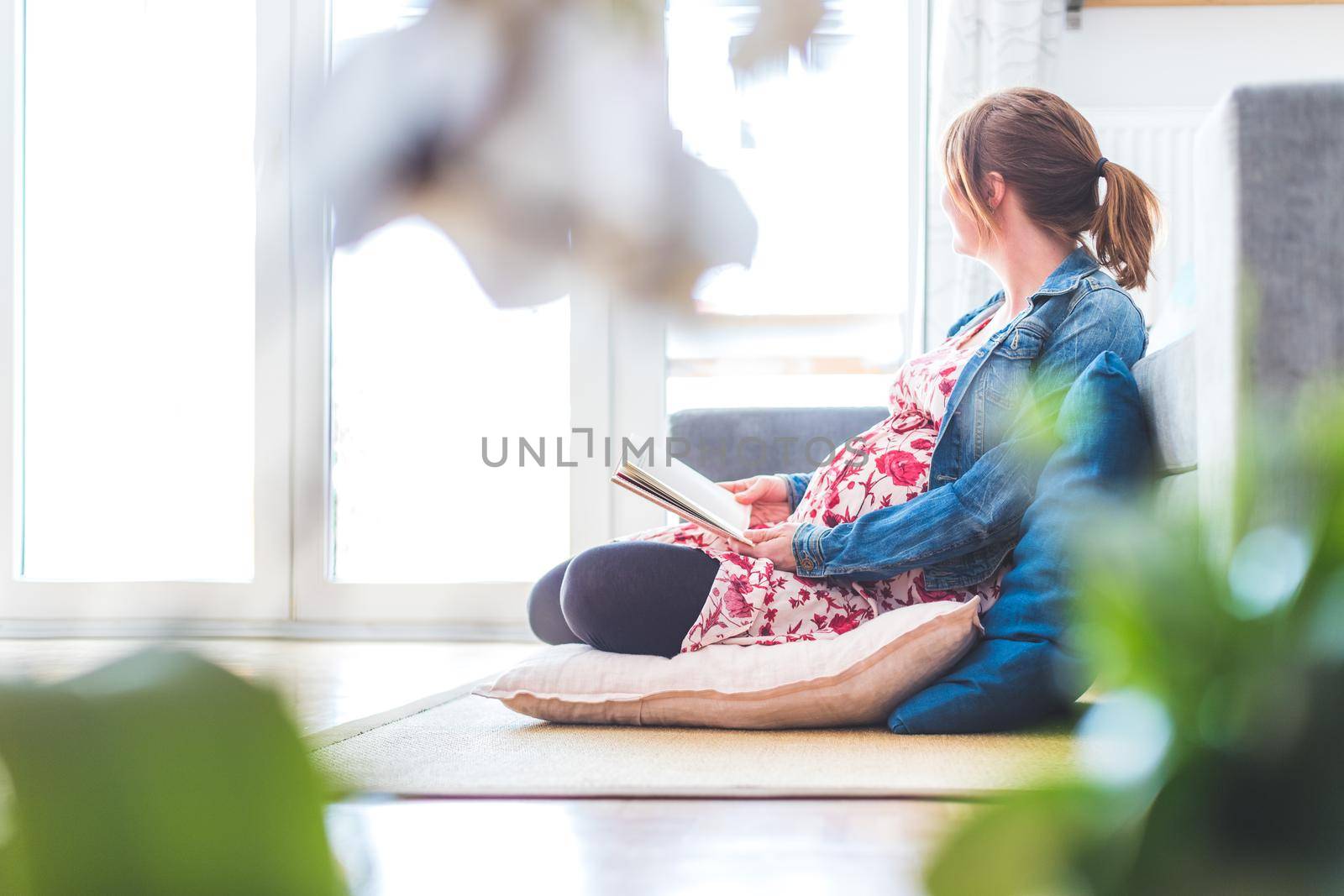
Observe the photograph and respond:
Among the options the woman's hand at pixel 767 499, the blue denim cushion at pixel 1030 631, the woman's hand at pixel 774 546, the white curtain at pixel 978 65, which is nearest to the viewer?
the blue denim cushion at pixel 1030 631

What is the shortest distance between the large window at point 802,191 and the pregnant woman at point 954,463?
3.20ft

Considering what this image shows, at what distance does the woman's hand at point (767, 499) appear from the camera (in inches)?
60.9

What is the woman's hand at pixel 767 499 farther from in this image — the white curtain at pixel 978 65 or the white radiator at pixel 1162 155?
the white radiator at pixel 1162 155

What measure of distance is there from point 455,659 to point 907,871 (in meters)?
2.14

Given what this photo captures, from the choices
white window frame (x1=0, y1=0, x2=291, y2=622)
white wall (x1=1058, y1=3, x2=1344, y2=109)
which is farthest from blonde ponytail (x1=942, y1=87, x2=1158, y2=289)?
white wall (x1=1058, y1=3, x2=1344, y2=109)

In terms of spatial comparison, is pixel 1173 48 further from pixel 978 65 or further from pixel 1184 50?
pixel 978 65

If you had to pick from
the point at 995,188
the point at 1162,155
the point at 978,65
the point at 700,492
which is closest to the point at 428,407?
the point at 700,492

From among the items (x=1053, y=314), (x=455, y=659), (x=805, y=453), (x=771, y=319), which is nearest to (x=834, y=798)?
(x=1053, y=314)

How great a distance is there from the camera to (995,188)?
1330mm

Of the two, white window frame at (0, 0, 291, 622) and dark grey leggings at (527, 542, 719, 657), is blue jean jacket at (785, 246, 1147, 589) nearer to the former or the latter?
dark grey leggings at (527, 542, 719, 657)

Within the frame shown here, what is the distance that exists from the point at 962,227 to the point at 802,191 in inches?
47.7

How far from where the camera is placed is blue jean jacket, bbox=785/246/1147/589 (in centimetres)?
120

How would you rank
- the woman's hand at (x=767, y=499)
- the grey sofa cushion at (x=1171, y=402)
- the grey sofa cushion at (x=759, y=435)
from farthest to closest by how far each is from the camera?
the grey sofa cushion at (x=759, y=435), the woman's hand at (x=767, y=499), the grey sofa cushion at (x=1171, y=402)

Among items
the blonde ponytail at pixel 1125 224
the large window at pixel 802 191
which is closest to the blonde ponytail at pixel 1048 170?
the blonde ponytail at pixel 1125 224
